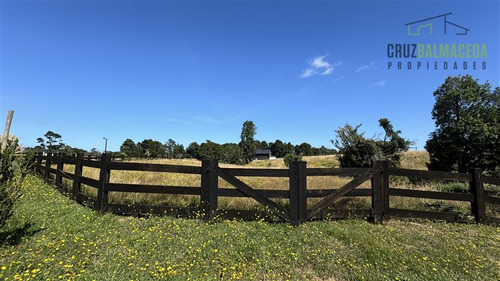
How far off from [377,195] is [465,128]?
2071cm

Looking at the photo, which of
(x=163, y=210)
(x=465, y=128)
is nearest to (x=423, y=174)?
(x=163, y=210)

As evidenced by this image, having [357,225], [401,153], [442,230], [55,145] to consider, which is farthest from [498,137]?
[55,145]

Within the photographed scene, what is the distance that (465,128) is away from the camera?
64.1 feet

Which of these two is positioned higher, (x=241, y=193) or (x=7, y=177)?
(x=7, y=177)

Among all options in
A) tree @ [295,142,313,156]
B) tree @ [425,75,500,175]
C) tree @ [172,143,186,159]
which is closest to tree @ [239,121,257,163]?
tree @ [425,75,500,175]

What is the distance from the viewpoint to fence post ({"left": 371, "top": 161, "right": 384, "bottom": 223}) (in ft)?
18.7

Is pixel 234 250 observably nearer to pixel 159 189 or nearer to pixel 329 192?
pixel 159 189

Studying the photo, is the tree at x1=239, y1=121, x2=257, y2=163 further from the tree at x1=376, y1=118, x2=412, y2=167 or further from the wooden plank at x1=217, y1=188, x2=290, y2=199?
the wooden plank at x1=217, y1=188, x2=290, y2=199

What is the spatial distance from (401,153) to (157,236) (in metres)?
17.6

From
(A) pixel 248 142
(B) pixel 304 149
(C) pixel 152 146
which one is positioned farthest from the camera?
(B) pixel 304 149

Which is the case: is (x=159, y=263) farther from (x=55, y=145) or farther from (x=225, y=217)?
(x=55, y=145)

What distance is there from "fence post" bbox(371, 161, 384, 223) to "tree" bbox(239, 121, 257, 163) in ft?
180

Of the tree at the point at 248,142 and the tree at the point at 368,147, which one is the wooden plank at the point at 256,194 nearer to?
the tree at the point at 368,147

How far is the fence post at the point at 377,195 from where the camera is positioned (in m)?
5.69
